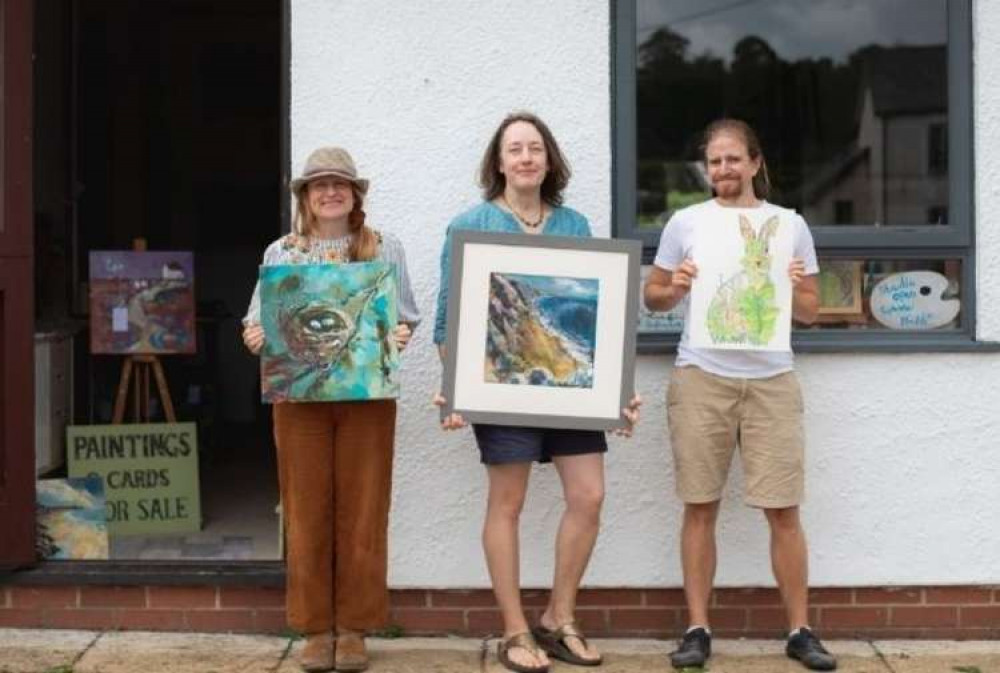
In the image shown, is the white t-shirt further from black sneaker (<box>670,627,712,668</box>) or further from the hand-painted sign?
black sneaker (<box>670,627,712,668</box>)

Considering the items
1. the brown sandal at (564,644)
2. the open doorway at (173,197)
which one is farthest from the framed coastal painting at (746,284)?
the open doorway at (173,197)

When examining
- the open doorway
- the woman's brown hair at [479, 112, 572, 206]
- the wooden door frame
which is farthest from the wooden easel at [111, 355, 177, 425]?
the woman's brown hair at [479, 112, 572, 206]

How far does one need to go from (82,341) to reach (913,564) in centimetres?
423

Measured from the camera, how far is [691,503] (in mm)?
4945

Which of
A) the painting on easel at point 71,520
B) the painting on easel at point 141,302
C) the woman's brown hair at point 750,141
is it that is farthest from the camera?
the painting on easel at point 141,302

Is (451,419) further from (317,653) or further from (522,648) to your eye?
(317,653)

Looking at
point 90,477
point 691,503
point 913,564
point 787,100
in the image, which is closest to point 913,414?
point 913,564

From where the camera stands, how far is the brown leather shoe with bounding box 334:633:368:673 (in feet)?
16.0

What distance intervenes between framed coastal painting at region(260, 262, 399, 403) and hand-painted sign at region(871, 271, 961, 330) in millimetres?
1944

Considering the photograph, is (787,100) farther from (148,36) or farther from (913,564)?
(148,36)

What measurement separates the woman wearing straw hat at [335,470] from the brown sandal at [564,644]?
585 millimetres

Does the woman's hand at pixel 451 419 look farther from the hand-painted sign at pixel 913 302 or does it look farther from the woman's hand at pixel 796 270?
the hand-painted sign at pixel 913 302

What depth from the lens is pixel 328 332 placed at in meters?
4.69

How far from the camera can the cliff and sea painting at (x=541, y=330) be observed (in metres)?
4.75
